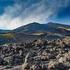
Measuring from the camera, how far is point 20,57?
304 ft

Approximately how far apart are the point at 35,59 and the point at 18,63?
613 cm

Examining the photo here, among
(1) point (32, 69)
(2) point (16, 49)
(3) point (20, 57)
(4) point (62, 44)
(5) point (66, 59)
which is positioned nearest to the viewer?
(1) point (32, 69)

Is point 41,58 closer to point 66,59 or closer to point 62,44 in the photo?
point 66,59

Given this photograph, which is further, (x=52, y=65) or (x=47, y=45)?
(x=47, y=45)

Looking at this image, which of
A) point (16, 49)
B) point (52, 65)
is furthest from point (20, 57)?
point (52, 65)

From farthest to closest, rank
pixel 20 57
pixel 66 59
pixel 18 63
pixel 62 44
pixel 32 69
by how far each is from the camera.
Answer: pixel 62 44
pixel 20 57
pixel 18 63
pixel 66 59
pixel 32 69

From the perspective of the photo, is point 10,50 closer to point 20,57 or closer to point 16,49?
point 16,49

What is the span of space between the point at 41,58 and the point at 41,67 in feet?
66.3

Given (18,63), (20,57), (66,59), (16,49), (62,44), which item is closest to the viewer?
(66,59)

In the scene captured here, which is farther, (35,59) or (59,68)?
(35,59)

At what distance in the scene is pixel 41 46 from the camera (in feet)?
404

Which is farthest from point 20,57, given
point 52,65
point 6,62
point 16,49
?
point 52,65

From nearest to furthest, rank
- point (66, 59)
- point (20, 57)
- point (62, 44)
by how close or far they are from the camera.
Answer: point (66, 59), point (20, 57), point (62, 44)

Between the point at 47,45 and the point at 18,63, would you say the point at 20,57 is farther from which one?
the point at 47,45
